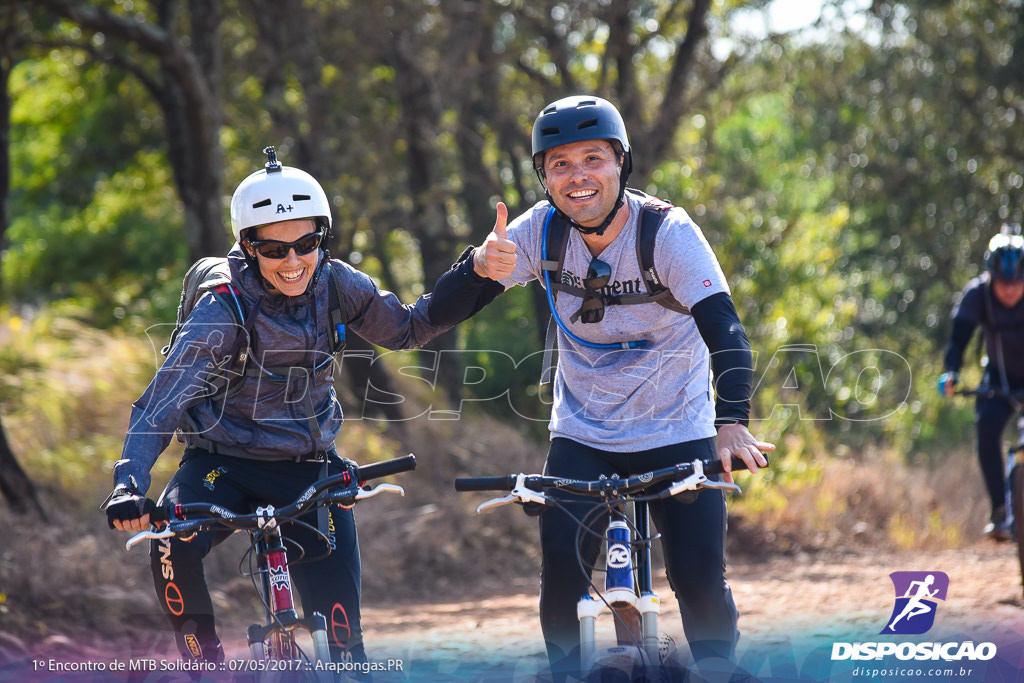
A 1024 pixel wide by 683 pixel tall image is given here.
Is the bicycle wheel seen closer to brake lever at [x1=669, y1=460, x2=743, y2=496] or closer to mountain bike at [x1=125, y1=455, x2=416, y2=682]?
brake lever at [x1=669, y1=460, x2=743, y2=496]

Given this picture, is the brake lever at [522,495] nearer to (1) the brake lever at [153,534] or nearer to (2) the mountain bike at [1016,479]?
(1) the brake lever at [153,534]

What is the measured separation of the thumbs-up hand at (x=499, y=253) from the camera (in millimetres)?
4324

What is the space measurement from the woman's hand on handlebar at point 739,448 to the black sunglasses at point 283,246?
5.59ft

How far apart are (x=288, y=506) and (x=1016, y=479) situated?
Answer: 5.69 m

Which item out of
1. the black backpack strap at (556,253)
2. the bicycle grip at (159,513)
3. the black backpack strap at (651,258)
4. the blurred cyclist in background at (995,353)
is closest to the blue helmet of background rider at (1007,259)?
the blurred cyclist in background at (995,353)

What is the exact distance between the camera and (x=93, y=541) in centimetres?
Result: 860

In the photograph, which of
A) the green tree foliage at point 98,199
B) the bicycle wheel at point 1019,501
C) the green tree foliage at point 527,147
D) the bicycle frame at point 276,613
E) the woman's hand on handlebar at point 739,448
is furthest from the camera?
the green tree foliage at point 98,199

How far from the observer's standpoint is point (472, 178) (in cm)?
1359

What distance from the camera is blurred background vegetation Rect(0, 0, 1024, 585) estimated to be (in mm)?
A: 11594

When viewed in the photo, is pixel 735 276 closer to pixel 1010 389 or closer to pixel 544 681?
pixel 1010 389

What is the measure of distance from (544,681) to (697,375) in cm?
125

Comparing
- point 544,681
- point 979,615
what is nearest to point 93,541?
point 544,681

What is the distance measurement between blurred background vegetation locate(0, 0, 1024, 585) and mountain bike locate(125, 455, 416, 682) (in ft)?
20.4

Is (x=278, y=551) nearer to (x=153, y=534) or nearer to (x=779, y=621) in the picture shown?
(x=153, y=534)
